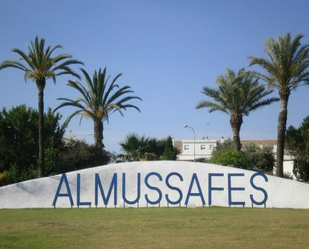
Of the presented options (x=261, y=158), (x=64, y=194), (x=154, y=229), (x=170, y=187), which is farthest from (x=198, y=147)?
(x=154, y=229)

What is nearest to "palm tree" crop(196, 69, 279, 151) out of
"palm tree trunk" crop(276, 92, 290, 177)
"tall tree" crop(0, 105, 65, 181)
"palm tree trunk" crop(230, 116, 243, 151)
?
"palm tree trunk" crop(230, 116, 243, 151)

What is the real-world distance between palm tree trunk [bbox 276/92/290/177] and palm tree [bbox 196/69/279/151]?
650cm

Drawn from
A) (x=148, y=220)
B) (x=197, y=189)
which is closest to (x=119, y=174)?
(x=197, y=189)

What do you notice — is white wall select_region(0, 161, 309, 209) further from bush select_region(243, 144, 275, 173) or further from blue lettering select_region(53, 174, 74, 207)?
bush select_region(243, 144, 275, 173)

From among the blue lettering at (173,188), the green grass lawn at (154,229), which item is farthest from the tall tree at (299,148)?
the green grass lawn at (154,229)

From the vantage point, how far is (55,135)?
41.3 meters

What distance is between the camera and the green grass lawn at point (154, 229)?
12914mm

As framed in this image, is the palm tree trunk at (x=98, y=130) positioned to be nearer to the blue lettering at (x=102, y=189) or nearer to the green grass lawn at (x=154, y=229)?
the blue lettering at (x=102, y=189)

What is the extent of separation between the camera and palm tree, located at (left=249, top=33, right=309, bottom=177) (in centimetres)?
3053

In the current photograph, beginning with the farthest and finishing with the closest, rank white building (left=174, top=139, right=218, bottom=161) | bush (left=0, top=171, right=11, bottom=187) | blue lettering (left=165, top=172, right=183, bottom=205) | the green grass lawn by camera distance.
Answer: white building (left=174, top=139, right=218, bottom=161), bush (left=0, top=171, right=11, bottom=187), blue lettering (left=165, top=172, right=183, bottom=205), the green grass lawn

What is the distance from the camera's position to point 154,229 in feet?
→ 50.7

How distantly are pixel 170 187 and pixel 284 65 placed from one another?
11885 millimetres

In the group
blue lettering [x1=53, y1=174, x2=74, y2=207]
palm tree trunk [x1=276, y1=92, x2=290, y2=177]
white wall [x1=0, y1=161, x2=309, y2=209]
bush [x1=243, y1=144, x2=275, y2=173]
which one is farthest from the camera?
bush [x1=243, y1=144, x2=275, y2=173]

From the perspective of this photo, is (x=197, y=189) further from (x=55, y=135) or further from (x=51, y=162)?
A: (x=55, y=135)
